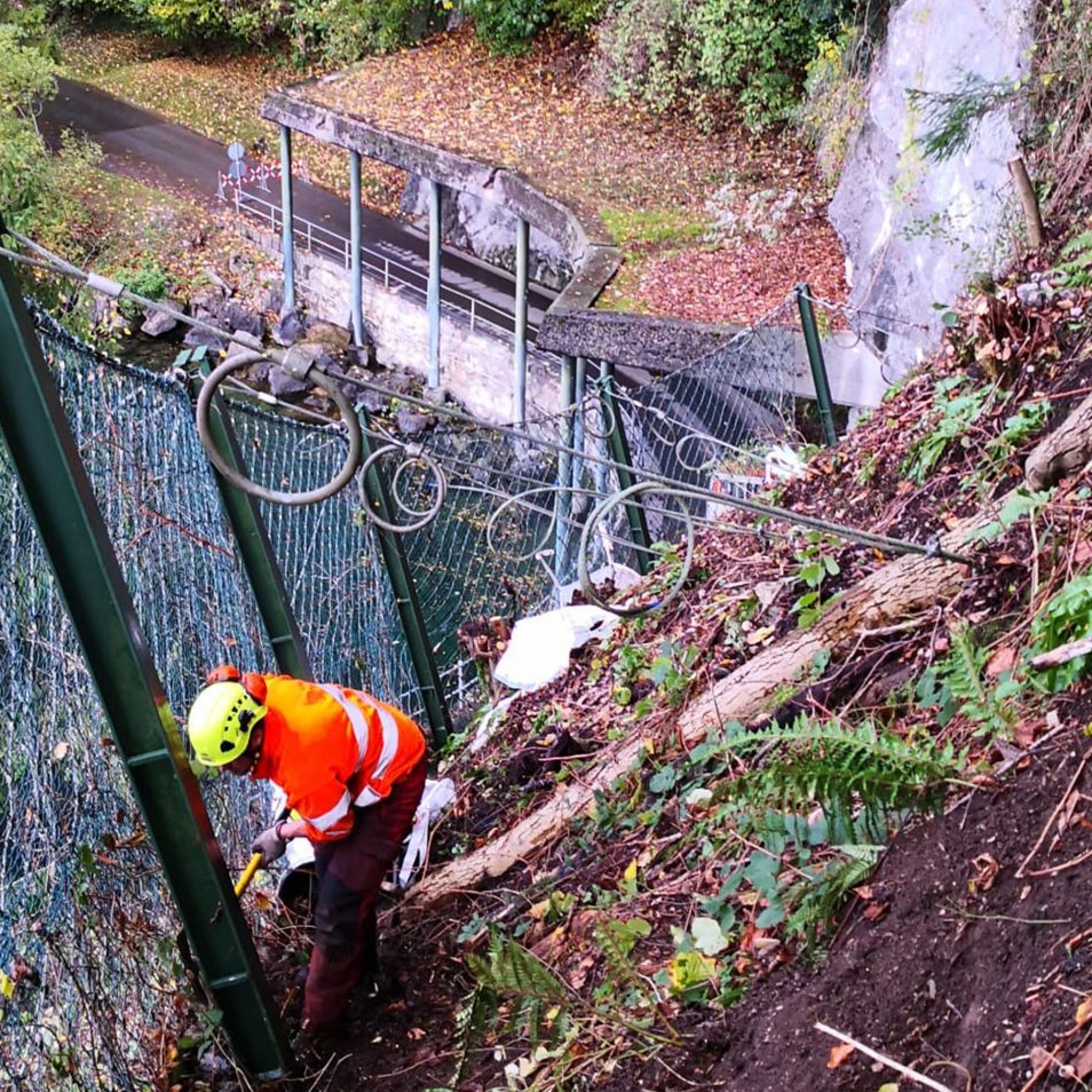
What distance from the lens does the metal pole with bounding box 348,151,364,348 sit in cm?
1711

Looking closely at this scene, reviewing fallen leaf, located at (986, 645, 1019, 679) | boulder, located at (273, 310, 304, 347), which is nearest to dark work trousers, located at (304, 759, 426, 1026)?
fallen leaf, located at (986, 645, 1019, 679)

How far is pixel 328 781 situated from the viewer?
404 cm

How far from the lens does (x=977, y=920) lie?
2656 mm

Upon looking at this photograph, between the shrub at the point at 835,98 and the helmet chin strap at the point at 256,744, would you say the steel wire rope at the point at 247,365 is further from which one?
the shrub at the point at 835,98

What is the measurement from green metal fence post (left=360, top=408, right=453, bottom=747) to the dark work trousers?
6.44ft

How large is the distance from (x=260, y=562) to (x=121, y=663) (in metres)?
1.72

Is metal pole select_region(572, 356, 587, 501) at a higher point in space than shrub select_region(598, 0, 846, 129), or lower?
lower

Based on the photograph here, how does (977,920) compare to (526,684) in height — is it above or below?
above

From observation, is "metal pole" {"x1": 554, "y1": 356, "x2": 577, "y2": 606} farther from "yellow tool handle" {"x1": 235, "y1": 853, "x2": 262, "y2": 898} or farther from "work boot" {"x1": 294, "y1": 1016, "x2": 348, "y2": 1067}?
"work boot" {"x1": 294, "y1": 1016, "x2": 348, "y2": 1067}

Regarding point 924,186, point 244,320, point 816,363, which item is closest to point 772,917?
point 816,363

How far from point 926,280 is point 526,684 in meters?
6.84

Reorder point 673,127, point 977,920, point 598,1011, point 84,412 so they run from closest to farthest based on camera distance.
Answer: point 977,920, point 598,1011, point 84,412, point 673,127

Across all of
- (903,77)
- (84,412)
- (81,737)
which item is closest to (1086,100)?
(903,77)

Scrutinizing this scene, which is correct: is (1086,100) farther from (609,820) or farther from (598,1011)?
(598,1011)
